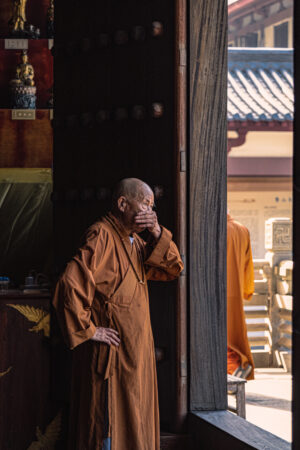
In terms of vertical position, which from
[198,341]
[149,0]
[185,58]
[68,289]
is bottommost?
[198,341]

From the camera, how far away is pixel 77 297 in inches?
122

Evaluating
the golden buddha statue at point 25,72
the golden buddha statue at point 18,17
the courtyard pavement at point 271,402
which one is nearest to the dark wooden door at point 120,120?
the golden buddha statue at point 25,72

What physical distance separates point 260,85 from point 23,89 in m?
6.68

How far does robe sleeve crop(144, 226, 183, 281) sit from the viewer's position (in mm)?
3336

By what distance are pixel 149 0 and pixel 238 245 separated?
328cm

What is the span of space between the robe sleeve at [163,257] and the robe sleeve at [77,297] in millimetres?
298

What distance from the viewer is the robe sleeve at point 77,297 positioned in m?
3.09

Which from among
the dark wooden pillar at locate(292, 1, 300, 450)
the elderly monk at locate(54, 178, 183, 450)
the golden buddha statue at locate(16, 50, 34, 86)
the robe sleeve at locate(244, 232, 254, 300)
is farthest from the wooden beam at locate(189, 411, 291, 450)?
the robe sleeve at locate(244, 232, 254, 300)

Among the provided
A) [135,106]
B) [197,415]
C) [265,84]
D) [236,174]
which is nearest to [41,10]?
[135,106]

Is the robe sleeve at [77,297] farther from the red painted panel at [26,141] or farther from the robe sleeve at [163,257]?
the red painted panel at [26,141]

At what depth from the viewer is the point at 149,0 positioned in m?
3.92

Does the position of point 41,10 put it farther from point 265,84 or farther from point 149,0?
point 265,84

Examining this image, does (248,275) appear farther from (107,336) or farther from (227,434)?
(107,336)

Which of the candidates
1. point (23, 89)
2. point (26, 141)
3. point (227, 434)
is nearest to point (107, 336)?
point (227, 434)
